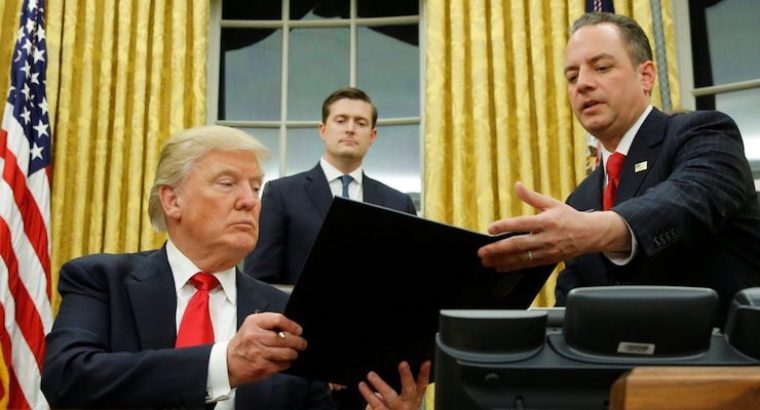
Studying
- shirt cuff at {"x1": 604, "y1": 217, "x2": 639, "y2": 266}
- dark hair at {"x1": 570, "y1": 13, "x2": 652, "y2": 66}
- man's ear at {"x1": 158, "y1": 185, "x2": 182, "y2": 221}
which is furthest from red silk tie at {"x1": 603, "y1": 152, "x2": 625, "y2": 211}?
man's ear at {"x1": 158, "y1": 185, "x2": 182, "y2": 221}

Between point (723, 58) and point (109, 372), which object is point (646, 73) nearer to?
point (109, 372)

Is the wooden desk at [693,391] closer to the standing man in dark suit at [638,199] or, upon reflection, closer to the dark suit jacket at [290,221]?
the standing man in dark suit at [638,199]

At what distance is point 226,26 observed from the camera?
5109 millimetres

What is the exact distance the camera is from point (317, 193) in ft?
11.8

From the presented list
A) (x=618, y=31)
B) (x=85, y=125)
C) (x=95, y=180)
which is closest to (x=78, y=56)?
(x=85, y=125)

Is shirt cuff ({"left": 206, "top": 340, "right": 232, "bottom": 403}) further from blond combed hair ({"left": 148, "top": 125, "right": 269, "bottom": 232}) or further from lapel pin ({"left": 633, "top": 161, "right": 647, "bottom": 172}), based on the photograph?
lapel pin ({"left": 633, "top": 161, "right": 647, "bottom": 172})

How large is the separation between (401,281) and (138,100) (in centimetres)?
358

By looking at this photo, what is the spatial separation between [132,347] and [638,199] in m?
1.14

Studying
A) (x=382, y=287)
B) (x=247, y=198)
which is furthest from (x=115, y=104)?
(x=382, y=287)

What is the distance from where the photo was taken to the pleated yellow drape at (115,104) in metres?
4.49

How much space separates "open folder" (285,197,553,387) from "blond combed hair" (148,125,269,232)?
665 millimetres

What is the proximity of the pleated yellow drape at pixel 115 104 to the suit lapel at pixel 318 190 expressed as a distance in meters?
1.21

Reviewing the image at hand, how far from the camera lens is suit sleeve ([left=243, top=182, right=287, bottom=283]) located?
333cm

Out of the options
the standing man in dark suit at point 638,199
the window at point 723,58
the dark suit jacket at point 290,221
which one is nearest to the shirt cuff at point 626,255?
the standing man in dark suit at point 638,199
